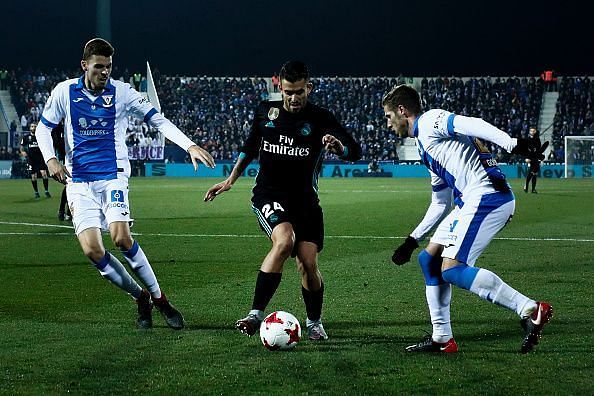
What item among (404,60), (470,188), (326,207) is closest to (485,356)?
(470,188)

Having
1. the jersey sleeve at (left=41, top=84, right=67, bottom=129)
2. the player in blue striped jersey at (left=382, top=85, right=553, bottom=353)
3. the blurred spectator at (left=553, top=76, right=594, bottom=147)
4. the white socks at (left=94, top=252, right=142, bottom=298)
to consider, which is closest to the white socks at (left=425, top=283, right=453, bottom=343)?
the player in blue striped jersey at (left=382, top=85, right=553, bottom=353)

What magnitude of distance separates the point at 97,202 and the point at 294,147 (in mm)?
1774

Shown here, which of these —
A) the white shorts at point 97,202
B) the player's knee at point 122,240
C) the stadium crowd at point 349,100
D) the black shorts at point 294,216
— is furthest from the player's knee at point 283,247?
the stadium crowd at point 349,100

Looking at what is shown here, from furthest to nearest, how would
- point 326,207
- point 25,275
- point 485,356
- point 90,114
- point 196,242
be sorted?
point 326,207 → point 196,242 → point 25,275 → point 90,114 → point 485,356

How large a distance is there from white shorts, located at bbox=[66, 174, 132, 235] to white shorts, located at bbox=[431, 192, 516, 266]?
275 centimetres

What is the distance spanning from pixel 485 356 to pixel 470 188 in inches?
45.9

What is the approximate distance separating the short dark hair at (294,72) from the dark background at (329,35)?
49.3m

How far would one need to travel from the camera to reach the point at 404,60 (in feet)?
184

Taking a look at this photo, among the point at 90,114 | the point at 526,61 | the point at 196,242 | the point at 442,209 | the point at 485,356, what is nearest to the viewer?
the point at 485,356

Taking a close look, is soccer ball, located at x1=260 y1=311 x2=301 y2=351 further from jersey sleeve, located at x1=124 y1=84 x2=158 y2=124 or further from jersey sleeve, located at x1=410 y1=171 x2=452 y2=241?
jersey sleeve, located at x1=124 y1=84 x2=158 y2=124

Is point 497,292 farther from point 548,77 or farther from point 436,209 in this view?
point 548,77

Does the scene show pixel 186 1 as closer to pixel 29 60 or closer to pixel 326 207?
pixel 29 60

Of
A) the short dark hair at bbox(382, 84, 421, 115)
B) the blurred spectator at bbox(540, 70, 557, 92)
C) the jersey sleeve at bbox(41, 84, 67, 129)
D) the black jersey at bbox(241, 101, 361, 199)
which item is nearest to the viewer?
the short dark hair at bbox(382, 84, 421, 115)

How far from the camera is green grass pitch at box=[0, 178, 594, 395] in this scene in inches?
212
